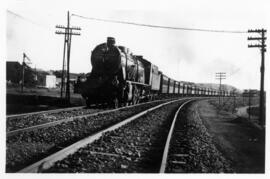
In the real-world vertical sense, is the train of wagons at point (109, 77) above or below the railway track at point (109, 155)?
above

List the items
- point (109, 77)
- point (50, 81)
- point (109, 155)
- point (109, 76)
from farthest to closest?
point (50, 81) < point (109, 76) < point (109, 77) < point (109, 155)

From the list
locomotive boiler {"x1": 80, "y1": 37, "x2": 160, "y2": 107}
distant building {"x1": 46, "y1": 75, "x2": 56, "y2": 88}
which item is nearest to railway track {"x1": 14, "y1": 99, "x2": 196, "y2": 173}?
locomotive boiler {"x1": 80, "y1": 37, "x2": 160, "y2": 107}

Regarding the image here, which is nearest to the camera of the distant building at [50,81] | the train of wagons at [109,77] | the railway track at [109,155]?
the railway track at [109,155]

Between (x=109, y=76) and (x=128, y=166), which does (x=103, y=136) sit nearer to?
(x=128, y=166)

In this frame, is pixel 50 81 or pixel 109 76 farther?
pixel 50 81

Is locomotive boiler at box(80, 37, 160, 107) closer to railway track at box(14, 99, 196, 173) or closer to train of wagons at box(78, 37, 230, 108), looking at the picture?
train of wagons at box(78, 37, 230, 108)

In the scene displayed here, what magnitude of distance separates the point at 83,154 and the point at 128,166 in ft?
2.97

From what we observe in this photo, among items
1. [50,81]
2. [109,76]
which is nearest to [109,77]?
[109,76]

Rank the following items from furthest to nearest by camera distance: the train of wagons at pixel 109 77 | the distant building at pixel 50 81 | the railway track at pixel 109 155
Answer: the distant building at pixel 50 81, the train of wagons at pixel 109 77, the railway track at pixel 109 155

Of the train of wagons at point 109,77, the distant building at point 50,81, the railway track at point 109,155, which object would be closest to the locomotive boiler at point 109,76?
the train of wagons at point 109,77

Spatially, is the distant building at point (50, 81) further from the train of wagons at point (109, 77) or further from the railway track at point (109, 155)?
the railway track at point (109, 155)

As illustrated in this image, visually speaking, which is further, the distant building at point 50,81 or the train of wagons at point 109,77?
the distant building at point 50,81

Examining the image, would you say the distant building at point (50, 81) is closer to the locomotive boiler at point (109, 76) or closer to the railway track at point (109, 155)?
the locomotive boiler at point (109, 76)

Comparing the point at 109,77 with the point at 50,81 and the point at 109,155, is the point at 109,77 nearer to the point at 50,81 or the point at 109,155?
the point at 109,155
